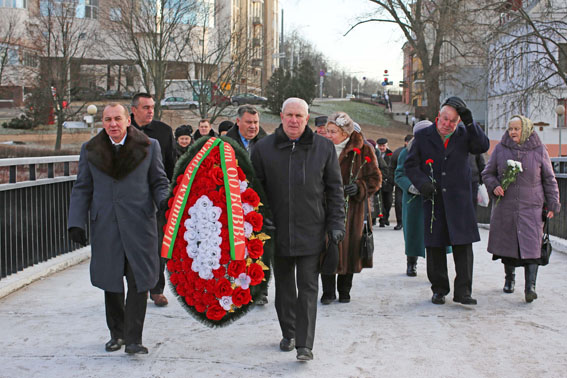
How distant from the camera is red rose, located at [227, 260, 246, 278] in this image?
564cm

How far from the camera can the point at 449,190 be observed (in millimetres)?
7754

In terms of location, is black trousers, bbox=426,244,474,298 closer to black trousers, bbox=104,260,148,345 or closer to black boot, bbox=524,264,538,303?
black boot, bbox=524,264,538,303

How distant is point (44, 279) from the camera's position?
29.9 ft

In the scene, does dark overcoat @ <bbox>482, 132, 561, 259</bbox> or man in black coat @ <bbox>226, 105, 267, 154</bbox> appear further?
man in black coat @ <bbox>226, 105, 267, 154</bbox>

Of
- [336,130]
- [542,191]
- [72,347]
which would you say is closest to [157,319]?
[72,347]

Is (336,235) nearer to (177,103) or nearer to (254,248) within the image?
(254,248)

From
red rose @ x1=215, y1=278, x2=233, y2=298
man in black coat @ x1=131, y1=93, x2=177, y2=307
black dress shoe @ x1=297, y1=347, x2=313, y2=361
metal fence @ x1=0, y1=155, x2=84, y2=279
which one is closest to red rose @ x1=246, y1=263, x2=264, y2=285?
red rose @ x1=215, y1=278, x2=233, y2=298

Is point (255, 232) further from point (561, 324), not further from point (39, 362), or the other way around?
point (561, 324)

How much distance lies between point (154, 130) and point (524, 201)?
12.4 feet

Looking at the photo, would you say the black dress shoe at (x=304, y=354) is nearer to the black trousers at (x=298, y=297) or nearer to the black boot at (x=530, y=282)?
the black trousers at (x=298, y=297)

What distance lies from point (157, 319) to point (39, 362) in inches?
63.2

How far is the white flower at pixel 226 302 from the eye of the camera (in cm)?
568

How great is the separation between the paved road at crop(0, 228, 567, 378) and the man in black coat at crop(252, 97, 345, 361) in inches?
22.3

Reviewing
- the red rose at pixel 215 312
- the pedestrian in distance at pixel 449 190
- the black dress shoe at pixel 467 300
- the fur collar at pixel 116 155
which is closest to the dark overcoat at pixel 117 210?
the fur collar at pixel 116 155
